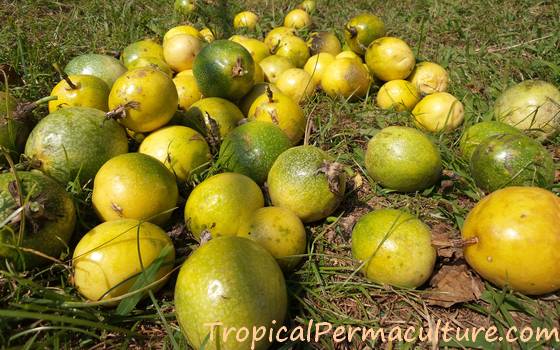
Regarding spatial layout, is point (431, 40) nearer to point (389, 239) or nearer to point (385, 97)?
point (385, 97)

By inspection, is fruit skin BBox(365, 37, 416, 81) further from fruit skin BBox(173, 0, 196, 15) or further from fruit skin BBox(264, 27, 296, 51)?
fruit skin BBox(173, 0, 196, 15)

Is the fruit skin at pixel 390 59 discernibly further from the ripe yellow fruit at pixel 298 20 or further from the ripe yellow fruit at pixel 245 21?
the ripe yellow fruit at pixel 245 21

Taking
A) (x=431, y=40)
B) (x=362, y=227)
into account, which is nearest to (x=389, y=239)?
(x=362, y=227)

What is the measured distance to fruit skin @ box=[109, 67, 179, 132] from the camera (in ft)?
10.4

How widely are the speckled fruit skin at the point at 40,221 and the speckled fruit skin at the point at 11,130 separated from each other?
783 mm

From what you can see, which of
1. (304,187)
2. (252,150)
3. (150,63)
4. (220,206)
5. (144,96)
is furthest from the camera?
(150,63)

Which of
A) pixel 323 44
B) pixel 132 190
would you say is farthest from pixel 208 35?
pixel 132 190

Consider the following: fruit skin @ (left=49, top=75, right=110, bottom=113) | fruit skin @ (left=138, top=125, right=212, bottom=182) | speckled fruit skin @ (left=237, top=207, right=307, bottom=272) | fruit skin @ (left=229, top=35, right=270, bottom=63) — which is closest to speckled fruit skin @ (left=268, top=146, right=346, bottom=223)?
speckled fruit skin @ (left=237, top=207, right=307, bottom=272)

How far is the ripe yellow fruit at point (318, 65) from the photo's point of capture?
4969 millimetres

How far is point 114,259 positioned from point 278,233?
3.35 feet

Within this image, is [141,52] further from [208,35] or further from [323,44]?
[323,44]

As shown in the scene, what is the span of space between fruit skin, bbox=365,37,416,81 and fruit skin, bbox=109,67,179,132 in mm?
2631

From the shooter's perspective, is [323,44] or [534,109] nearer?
[534,109]

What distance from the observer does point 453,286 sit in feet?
8.53
